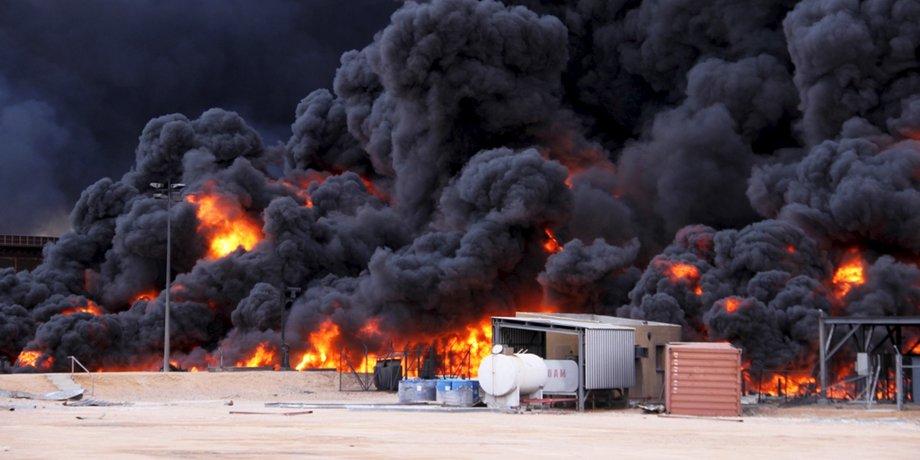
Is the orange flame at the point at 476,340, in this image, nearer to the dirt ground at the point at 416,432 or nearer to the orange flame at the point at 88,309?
the orange flame at the point at 88,309

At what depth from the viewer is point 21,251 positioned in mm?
101000

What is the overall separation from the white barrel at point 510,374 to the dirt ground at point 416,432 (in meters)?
1.19

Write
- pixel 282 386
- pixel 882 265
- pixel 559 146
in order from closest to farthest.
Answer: pixel 282 386 → pixel 882 265 → pixel 559 146

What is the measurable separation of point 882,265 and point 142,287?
166 ft

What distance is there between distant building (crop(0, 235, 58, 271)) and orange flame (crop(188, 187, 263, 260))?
1924 centimetres

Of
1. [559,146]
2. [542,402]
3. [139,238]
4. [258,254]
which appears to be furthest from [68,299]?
[542,402]

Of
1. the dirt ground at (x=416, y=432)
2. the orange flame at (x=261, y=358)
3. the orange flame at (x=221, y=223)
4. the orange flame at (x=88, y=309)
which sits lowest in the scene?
the dirt ground at (x=416, y=432)

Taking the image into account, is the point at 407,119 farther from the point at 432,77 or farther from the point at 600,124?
the point at 600,124

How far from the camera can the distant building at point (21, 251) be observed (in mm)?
99688

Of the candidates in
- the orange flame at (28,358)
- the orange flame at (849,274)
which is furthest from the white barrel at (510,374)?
the orange flame at (28,358)

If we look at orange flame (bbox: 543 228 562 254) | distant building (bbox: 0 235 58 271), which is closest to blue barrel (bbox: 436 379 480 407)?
orange flame (bbox: 543 228 562 254)

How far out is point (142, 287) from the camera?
87000 millimetres

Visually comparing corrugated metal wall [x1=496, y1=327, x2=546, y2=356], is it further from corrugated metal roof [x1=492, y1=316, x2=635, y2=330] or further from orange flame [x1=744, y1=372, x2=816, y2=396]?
orange flame [x1=744, y1=372, x2=816, y2=396]

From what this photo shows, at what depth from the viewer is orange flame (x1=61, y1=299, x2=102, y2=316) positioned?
3184 inches
